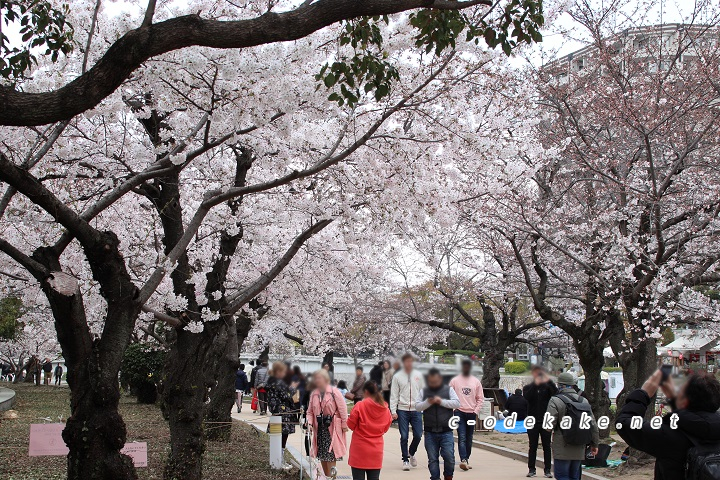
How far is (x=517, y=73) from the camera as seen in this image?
13281mm

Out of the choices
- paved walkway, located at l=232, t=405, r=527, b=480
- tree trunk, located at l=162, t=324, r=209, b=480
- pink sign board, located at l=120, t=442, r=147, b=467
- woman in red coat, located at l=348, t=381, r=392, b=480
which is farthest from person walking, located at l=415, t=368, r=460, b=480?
pink sign board, located at l=120, t=442, r=147, b=467

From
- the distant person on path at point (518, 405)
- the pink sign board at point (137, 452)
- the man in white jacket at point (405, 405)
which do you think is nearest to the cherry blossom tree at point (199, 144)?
the pink sign board at point (137, 452)

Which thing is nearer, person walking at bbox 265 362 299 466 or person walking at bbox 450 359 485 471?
person walking at bbox 450 359 485 471

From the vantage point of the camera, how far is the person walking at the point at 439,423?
9055mm

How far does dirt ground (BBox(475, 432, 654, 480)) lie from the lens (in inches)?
409

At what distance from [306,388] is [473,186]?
4.27 m

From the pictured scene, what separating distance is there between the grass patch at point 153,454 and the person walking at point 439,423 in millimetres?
2314

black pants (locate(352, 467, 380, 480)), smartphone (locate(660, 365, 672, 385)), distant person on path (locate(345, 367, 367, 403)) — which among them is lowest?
black pants (locate(352, 467, 380, 480))

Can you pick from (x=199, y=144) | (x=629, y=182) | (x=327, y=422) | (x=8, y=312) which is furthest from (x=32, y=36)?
(x=8, y=312)

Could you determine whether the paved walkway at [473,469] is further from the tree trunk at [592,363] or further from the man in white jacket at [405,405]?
the tree trunk at [592,363]

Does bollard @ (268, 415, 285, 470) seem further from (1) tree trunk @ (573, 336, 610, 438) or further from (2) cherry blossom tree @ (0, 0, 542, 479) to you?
(1) tree trunk @ (573, 336, 610, 438)

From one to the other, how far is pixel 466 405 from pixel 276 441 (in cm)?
284

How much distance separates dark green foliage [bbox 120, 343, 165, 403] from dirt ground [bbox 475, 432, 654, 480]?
11.4m

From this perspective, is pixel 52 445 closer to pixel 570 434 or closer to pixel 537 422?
pixel 570 434
